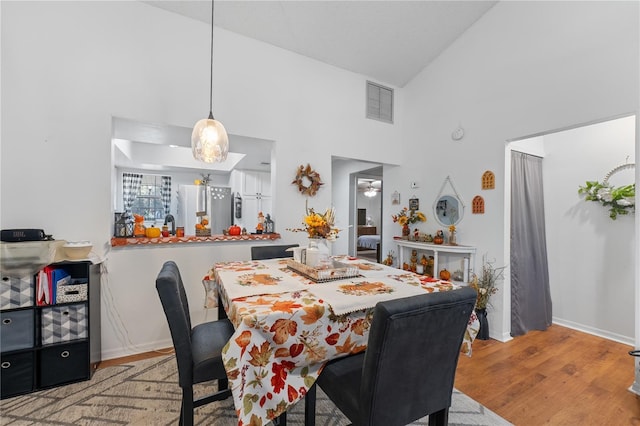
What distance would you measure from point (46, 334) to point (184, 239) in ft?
3.77

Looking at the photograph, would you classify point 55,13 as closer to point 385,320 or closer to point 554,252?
point 385,320

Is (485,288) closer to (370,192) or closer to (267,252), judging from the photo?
(267,252)

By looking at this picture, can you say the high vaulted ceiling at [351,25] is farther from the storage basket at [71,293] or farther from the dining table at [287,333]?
the dining table at [287,333]

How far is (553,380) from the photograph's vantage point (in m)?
2.24

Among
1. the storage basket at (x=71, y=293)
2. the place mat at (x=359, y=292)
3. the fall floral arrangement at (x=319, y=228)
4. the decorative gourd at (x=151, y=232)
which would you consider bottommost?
the storage basket at (x=71, y=293)

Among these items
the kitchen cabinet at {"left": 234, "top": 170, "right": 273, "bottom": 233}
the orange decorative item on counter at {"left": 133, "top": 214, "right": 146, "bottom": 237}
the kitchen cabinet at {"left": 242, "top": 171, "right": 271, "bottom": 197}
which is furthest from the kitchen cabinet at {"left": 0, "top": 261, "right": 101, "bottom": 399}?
the kitchen cabinet at {"left": 242, "top": 171, "right": 271, "bottom": 197}

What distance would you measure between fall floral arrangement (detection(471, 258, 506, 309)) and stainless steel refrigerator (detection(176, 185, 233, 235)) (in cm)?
400

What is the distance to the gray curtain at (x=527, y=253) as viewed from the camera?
309 centimetres

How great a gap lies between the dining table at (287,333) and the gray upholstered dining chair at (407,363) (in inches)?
6.6

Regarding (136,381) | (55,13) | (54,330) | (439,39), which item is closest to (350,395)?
(136,381)

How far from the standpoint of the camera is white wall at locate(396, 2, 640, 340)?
2332 mm

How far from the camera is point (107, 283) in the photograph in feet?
8.16

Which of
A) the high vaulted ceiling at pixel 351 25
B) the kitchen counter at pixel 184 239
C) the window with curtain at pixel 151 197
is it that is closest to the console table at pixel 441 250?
the kitchen counter at pixel 184 239

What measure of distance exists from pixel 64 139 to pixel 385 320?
290cm
